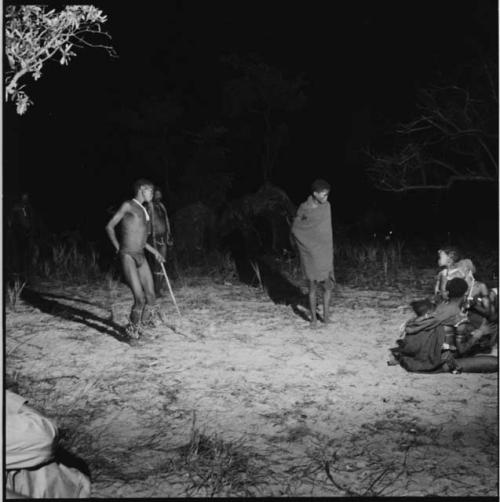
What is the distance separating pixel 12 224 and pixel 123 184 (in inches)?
327

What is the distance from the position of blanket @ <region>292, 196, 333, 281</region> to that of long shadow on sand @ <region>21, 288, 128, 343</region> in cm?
246

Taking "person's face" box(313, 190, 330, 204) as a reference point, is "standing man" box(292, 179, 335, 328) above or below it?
below

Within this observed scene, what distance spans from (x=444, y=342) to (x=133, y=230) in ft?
11.3

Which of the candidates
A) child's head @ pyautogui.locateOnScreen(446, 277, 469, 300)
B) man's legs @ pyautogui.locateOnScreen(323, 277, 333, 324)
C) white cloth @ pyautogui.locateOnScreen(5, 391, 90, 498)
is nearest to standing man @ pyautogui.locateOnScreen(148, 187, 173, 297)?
man's legs @ pyautogui.locateOnScreen(323, 277, 333, 324)

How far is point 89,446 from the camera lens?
4164 millimetres

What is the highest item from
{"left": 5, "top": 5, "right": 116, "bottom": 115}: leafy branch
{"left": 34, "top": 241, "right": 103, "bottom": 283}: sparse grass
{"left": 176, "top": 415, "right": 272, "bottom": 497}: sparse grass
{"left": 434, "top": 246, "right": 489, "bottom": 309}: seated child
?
{"left": 5, "top": 5, "right": 116, "bottom": 115}: leafy branch

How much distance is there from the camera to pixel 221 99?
17.9m

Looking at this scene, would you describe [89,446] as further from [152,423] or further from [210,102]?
[210,102]

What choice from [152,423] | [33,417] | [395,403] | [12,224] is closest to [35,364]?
[152,423]

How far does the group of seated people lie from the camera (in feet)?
17.8

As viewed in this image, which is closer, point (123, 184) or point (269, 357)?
point (269, 357)

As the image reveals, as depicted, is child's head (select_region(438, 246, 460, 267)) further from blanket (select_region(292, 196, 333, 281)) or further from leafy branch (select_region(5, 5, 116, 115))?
leafy branch (select_region(5, 5, 116, 115))

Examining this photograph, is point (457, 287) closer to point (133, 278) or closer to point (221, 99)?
point (133, 278)

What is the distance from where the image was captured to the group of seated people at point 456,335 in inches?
213
